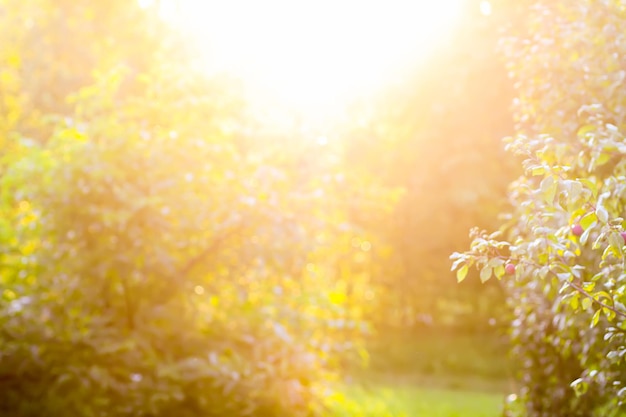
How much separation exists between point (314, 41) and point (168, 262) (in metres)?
6.48

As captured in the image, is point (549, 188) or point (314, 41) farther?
point (314, 41)

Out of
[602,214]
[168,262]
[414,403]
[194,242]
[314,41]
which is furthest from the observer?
[314,41]

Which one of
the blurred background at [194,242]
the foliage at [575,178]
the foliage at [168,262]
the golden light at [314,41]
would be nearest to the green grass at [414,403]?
the blurred background at [194,242]

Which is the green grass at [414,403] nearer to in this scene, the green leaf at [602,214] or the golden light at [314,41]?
the golden light at [314,41]

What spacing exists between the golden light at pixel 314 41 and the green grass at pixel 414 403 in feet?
13.5

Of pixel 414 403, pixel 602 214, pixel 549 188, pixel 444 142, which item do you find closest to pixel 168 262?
pixel 549 188

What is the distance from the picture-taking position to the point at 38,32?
1656 centimetres

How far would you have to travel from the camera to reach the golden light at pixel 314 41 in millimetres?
11680

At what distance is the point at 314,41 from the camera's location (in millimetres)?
13445

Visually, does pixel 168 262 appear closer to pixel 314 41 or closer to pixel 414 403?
pixel 414 403

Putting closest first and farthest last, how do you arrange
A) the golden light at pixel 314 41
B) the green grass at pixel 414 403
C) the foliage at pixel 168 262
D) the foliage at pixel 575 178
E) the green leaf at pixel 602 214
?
the green leaf at pixel 602 214, the foliage at pixel 575 178, the foliage at pixel 168 262, the green grass at pixel 414 403, the golden light at pixel 314 41

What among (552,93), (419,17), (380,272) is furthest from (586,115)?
(380,272)

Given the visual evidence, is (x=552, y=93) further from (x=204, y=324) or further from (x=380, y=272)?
(x=380, y=272)

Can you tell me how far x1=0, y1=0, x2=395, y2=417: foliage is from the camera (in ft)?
26.6
